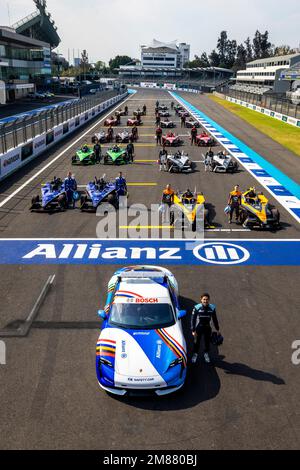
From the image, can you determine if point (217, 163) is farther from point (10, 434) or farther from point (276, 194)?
point (10, 434)

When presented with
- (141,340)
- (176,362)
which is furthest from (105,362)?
(176,362)

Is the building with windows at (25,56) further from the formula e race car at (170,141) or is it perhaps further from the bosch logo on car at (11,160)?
the bosch logo on car at (11,160)

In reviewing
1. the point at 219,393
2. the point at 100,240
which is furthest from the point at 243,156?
the point at 219,393

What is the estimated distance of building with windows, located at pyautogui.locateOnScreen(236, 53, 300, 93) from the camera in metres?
102

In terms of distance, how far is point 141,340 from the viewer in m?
7.98

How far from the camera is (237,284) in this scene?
1180 centimetres

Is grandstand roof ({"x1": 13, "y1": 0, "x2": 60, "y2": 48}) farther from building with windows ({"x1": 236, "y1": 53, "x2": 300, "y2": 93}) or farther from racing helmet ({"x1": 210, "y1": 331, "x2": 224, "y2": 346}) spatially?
racing helmet ({"x1": 210, "y1": 331, "x2": 224, "y2": 346})

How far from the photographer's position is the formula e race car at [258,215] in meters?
16.1

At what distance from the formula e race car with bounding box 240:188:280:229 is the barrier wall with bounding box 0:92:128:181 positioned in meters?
14.1

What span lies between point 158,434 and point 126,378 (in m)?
1.07

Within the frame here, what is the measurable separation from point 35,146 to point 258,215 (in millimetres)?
19553

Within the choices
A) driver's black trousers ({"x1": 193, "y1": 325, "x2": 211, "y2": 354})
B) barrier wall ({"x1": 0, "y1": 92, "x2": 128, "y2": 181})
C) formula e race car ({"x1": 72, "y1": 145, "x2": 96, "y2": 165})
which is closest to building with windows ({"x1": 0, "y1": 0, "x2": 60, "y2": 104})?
barrier wall ({"x1": 0, "y1": 92, "x2": 128, "y2": 181})

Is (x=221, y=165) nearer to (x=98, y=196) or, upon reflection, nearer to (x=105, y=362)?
(x=98, y=196)

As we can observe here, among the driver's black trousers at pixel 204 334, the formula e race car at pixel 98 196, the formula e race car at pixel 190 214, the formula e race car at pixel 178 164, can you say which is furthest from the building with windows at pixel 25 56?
the driver's black trousers at pixel 204 334
